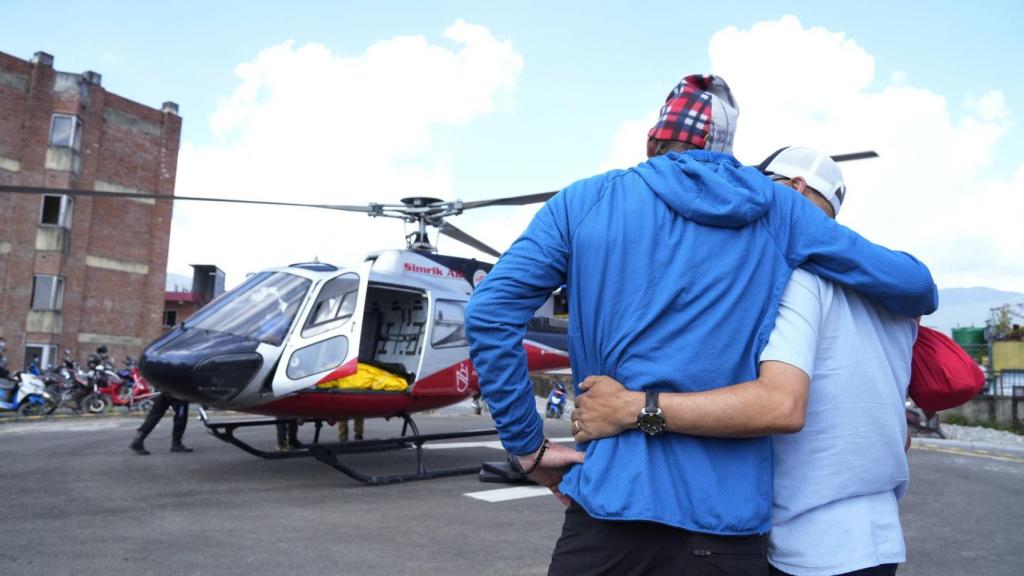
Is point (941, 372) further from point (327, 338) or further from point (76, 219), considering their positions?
point (76, 219)

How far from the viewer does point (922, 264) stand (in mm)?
1589

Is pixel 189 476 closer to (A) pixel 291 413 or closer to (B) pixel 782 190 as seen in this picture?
(A) pixel 291 413

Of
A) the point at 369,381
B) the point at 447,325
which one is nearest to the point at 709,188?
the point at 369,381

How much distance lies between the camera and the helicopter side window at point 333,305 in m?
6.78

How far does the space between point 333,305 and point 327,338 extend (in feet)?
1.32

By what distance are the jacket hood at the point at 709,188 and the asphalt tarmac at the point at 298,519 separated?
3189mm

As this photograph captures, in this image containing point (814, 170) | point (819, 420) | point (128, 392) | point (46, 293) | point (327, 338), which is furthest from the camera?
point (46, 293)

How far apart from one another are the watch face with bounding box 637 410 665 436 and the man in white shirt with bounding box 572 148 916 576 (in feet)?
0.05

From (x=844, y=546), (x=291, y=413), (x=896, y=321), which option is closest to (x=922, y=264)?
(x=896, y=321)

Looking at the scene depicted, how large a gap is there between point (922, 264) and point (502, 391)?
1.02 meters

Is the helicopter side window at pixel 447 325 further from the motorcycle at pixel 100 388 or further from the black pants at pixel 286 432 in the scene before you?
the motorcycle at pixel 100 388

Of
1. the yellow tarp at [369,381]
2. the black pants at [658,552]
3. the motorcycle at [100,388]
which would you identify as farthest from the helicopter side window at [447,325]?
the motorcycle at [100,388]

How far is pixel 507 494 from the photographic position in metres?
6.47

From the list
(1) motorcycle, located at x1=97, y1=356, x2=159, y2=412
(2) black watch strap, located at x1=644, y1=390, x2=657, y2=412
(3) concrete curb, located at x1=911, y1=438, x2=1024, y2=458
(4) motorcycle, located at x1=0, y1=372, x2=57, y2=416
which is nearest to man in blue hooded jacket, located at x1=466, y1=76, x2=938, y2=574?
(2) black watch strap, located at x1=644, y1=390, x2=657, y2=412
